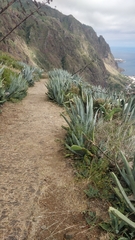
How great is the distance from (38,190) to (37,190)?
0.5 inches

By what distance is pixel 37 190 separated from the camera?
2.47m

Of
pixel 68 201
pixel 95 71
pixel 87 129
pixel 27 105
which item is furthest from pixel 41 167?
pixel 95 71

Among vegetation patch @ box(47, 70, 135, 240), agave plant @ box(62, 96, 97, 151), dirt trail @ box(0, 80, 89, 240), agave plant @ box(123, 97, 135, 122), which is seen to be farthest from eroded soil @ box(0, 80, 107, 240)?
agave plant @ box(123, 97, 135, 122)

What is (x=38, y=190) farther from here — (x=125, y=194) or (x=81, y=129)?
(x=81, y=129)

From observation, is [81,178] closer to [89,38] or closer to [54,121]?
[54,121]

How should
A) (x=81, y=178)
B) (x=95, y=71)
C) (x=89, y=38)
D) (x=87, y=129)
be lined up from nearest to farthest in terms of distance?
(x=81, y=178) → (x=87, y=129) → (x=95, y=71) → (x=89, y=38)

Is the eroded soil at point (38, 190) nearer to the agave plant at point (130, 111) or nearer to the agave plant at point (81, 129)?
the agave plant at point (81, 129)

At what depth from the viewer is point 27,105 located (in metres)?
6.37

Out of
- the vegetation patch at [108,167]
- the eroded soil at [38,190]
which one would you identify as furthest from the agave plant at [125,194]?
the eroded soil at [38,190]

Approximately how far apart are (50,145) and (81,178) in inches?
43.0

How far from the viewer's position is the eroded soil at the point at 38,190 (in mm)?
1992

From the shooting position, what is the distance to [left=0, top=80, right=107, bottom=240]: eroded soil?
1992mm

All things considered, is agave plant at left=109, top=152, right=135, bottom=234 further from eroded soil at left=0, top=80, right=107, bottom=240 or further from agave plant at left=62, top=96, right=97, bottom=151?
agave plant at left=62, top=96, right=97, bottom=151

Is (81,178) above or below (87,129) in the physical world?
below
